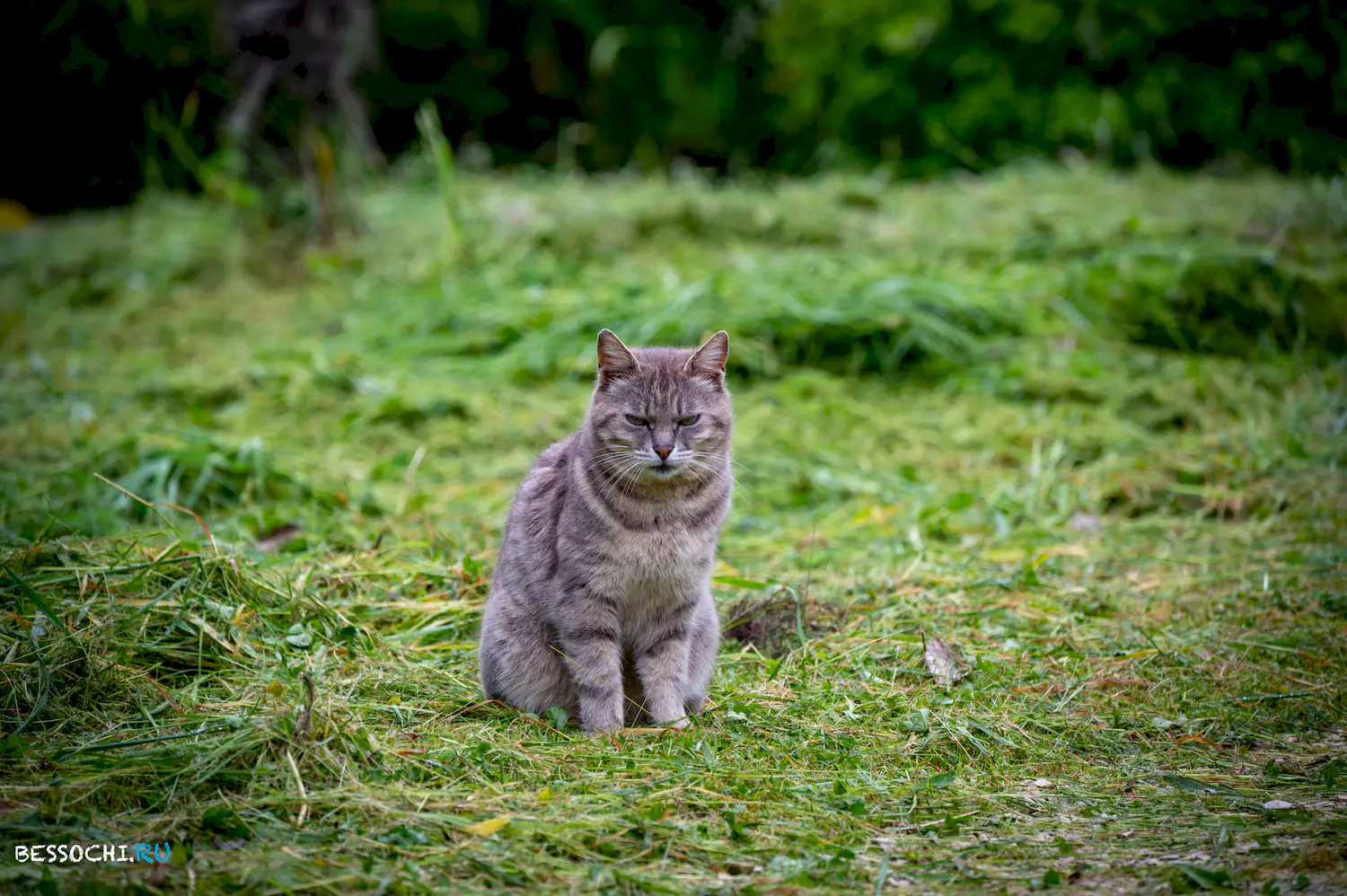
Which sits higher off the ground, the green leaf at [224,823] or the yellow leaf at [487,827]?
the green leaf at [224,823]

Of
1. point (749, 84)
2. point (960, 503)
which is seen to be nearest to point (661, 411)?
point (960, 503)

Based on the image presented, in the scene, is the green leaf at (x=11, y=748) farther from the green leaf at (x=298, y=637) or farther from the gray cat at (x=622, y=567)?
the gray cat at (x=622, y=567)

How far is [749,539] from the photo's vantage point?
14.2 ft

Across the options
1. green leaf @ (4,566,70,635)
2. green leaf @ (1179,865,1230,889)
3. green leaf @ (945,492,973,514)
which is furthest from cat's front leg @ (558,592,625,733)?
green leaf @ (945,492,973,514)

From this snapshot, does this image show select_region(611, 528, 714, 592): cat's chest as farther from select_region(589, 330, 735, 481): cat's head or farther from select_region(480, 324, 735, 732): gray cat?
select_region(589, 330, 735, 481): cat's head

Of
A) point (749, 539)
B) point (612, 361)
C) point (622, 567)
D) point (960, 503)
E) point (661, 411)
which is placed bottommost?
point (749, 539)

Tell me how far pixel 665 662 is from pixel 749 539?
4.72 feet

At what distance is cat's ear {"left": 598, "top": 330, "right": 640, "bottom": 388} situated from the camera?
3.13m

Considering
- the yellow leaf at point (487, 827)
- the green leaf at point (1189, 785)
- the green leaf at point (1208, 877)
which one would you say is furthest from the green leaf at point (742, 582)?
the green leaf at point (1208, 877)

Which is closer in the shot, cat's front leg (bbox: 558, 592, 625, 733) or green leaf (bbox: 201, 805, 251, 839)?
green leaf (bbox: 201, 805, 251, 839)

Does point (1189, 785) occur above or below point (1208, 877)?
below

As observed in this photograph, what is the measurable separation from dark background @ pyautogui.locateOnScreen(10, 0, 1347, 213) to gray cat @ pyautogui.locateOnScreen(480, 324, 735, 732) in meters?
6.10

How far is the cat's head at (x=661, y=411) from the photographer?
3010 millimetres

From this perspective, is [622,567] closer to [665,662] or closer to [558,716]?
[665,662]
